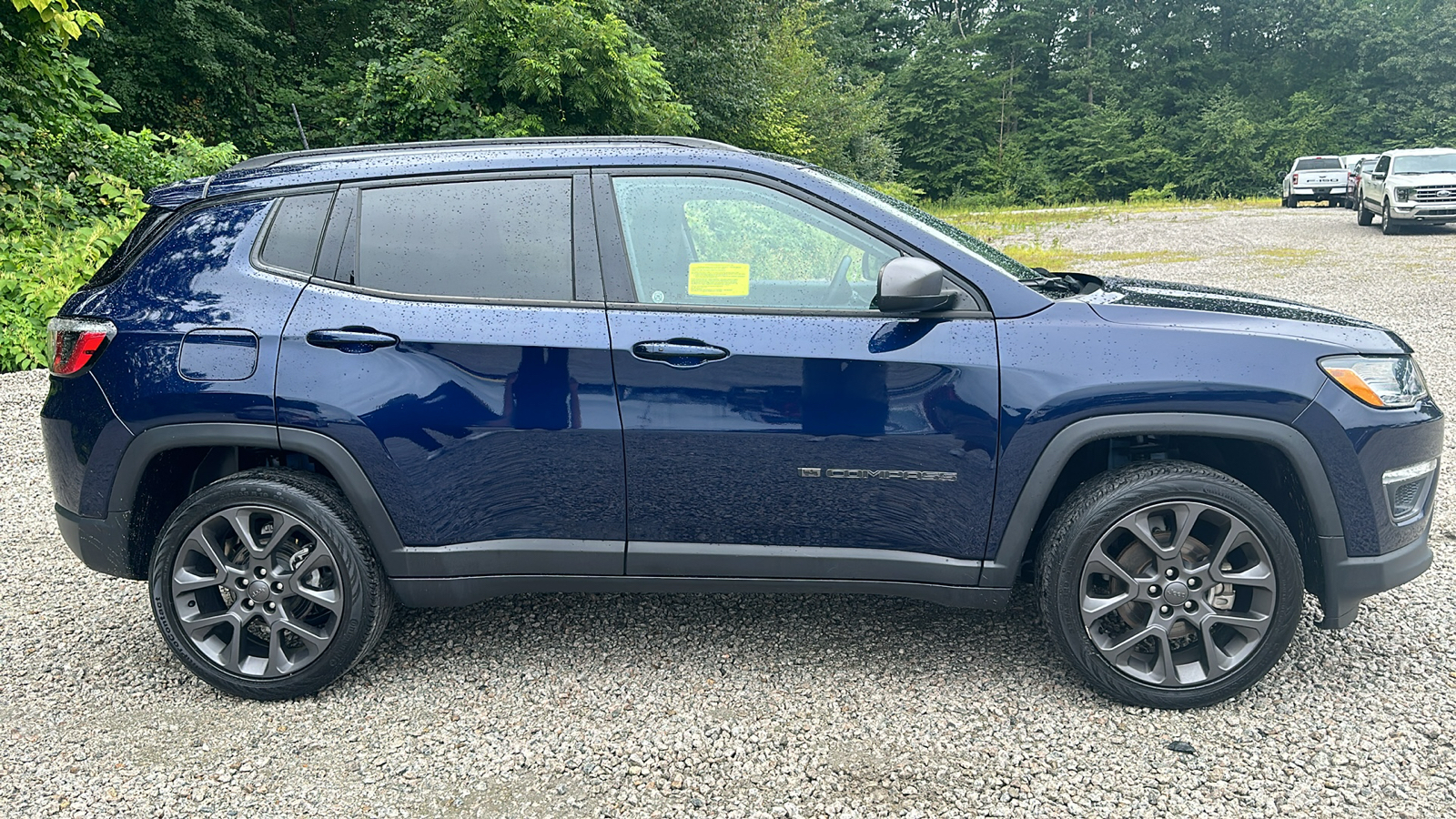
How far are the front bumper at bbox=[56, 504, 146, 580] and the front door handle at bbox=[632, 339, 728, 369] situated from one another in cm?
181

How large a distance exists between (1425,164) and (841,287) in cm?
2183

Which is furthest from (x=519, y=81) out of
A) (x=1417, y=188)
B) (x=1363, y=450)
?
(x=1417, y=188)

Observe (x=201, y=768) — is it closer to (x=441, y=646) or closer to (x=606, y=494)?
(x=441, y=646)

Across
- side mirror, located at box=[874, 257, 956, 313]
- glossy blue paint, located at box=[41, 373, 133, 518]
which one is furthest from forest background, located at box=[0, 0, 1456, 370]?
side mirror, located at box=[874, 257, 956, 313]

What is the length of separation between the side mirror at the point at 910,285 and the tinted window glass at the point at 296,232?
6.04 feet

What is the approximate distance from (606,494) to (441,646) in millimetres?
1050

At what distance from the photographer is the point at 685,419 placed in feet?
10.1

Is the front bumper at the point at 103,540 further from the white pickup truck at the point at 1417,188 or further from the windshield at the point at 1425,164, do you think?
the windshield at the point at 1425,164

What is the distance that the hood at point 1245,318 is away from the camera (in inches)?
120

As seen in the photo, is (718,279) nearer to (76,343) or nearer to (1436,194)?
(76,343)

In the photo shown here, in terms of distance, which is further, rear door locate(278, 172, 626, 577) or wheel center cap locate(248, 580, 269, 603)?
wheel center cap locate(248, 580, 269, 603)

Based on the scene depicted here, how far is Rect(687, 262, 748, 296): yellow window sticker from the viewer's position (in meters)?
3.14

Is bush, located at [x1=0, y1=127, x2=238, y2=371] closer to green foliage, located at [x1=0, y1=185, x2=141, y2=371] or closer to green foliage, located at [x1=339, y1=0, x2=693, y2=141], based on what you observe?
green foliage, located at [x1=0, y1=185, x2=141, y2=371]

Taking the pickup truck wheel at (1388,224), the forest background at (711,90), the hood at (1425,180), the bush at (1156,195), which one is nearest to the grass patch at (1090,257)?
the forest background at (711,90)
